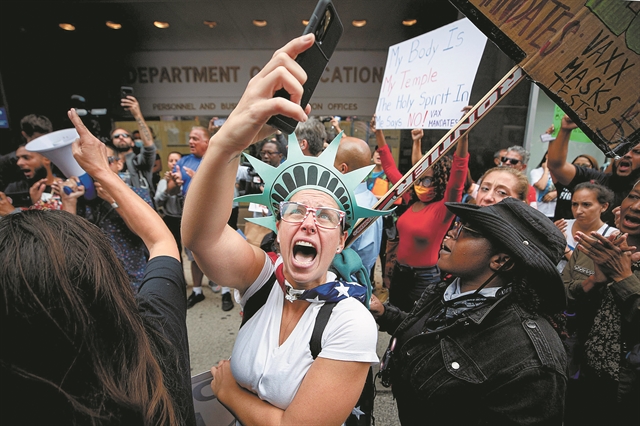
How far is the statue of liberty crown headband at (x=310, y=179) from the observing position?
1391 millimetres

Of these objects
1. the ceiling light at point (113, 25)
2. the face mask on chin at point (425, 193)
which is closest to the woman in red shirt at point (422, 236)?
the face mask on chin at point (425, 193)

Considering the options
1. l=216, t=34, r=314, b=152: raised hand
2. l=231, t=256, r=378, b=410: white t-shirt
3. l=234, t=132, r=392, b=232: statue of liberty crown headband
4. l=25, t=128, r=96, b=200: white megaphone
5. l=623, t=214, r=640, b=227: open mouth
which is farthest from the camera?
l=25, t=128, r=96, b=200: white megaphone

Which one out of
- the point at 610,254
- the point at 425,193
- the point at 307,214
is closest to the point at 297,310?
the point at 307,214

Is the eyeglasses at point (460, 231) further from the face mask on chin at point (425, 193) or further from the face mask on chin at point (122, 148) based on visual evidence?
the face mask on chin at point (122, 148)

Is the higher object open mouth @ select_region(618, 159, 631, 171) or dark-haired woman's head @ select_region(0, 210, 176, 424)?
open mouth @ select_region(618, 159, 631, 171)

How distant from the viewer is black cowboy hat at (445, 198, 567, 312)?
52.1 inches

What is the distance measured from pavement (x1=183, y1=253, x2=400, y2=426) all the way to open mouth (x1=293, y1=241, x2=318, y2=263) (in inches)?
76.9

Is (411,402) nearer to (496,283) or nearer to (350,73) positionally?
(496,283)

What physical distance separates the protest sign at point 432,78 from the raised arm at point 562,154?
0.63 m

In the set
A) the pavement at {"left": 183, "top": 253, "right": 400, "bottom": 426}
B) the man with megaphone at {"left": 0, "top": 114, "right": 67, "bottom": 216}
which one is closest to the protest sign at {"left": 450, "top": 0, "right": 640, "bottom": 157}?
the pavement at {"left": 183, "top": 253, "right": 400, "bottom": 426}

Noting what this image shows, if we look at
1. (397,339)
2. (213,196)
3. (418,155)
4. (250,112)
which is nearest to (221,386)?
(213,196)

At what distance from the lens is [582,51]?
3.92ft

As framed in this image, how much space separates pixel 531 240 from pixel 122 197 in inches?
68.2

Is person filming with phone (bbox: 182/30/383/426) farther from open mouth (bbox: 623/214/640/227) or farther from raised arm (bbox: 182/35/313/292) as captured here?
open mouth (bbox: 623/214/640/227)
